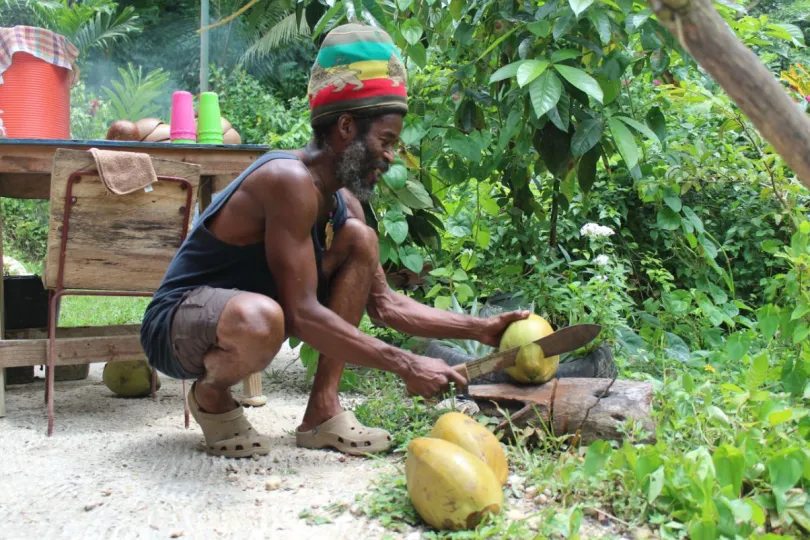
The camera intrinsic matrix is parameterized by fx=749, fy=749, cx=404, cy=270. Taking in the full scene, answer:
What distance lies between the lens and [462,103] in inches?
145

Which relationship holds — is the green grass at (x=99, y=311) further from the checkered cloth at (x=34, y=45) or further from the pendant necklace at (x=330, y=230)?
the pendant necklace at (x=330, y=230)

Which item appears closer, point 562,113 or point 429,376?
point 429,376

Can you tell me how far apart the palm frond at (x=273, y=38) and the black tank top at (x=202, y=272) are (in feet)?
42.1

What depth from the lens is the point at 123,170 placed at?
303cm

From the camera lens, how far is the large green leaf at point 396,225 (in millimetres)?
3518

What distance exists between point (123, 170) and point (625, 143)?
2030 millimetres

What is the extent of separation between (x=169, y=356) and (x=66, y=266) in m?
0.83

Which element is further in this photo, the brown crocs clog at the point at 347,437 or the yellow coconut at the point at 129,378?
the yellow coconut at the point at 129,378

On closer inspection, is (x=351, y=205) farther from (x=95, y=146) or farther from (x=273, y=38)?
(x=273, y=38)

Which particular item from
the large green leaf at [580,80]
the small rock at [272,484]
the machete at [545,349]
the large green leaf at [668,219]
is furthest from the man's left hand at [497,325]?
the large green leaf at [668,219]

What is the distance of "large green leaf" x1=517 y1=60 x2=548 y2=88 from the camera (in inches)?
108

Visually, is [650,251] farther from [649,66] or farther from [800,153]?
[800,153]

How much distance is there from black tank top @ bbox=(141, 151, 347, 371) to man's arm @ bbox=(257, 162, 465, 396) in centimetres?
21

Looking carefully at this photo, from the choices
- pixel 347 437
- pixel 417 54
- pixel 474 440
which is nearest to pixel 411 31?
pixel 417 54
